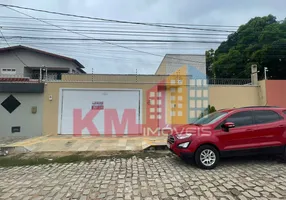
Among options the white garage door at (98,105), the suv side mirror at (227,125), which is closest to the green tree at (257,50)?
the white garage door at (98,105)

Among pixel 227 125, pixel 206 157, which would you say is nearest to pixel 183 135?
pixel 206 157

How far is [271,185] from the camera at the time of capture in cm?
398

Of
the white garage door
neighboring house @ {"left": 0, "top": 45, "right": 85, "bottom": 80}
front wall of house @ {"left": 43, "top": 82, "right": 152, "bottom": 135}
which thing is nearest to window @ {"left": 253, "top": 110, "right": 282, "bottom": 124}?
the white garage door

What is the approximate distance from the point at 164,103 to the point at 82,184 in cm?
730

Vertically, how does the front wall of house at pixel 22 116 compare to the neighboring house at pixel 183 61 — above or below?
below

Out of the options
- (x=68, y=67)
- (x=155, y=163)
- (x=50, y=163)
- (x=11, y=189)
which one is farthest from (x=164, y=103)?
(x=68, y=67)

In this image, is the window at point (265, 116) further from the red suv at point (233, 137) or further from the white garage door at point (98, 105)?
the white garage door at point (98, 105)

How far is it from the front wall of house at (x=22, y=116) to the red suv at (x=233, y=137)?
7.47 m

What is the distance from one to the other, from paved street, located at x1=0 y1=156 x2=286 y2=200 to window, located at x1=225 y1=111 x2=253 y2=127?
1096 mm

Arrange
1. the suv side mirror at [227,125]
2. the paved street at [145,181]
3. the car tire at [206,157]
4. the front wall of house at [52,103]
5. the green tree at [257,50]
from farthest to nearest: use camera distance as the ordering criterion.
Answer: the green tree at [257,50]
the front wall of house at [52,103]
the suv side mirror at [227,125]
the car tire at [206,157]
the paved street at [145,181]

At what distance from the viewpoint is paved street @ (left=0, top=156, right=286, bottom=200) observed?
3.65 metres

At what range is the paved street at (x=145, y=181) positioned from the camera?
3650mm

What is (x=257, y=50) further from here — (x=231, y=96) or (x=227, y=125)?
(x=227, y=125)

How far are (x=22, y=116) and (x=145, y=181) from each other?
825 cm
